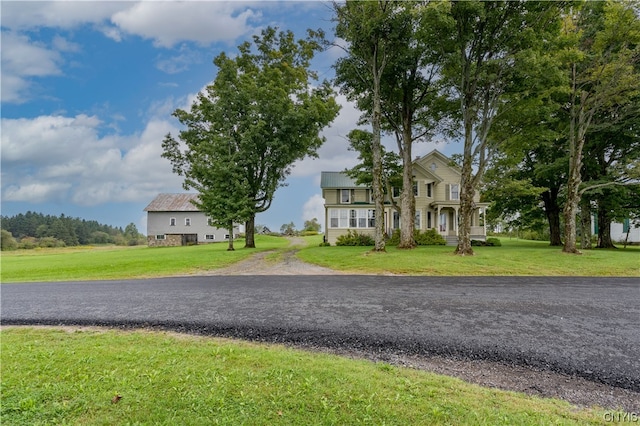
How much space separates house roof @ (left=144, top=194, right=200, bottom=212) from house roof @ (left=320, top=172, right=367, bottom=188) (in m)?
20.8

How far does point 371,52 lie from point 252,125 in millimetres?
9911

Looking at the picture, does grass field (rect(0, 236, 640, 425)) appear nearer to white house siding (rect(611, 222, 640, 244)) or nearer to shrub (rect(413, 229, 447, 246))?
shrub (rect(413, 229, 447, 246))

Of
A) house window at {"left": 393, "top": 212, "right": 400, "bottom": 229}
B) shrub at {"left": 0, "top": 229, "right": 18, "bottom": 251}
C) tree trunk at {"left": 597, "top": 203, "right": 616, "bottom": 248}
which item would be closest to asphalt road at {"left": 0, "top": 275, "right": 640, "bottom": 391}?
tree trunk at {"left": 597, "top": 203, "right": 616, "bottom": 248}

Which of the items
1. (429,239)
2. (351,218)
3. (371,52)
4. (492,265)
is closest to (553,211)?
(429,239)

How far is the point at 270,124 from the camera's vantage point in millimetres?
24734

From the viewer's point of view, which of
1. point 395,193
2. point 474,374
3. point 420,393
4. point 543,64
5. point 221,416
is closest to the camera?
point 221,416

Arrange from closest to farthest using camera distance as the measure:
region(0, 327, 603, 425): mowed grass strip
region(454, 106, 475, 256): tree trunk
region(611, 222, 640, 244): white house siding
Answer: region(0, 327, 603, 425): mowed grass strip → region(454, 106, 475, 256): tree trunk → region(611, 222, 640, 244): white house siding

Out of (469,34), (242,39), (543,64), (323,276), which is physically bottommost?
(323,276)

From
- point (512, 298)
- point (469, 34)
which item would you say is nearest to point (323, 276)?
point (512, 298)

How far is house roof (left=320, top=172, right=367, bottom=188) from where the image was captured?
2906 centimetres

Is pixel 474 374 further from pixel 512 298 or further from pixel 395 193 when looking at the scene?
pixel 395 193

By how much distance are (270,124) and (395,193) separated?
12839 millimetres

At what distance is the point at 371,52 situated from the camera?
18.8 metres

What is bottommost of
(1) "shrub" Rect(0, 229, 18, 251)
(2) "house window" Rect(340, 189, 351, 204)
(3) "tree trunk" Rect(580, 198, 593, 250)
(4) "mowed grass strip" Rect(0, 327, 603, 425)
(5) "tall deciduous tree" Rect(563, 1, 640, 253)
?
(1) "shrub" Rect(0, 229, 18, 251)
